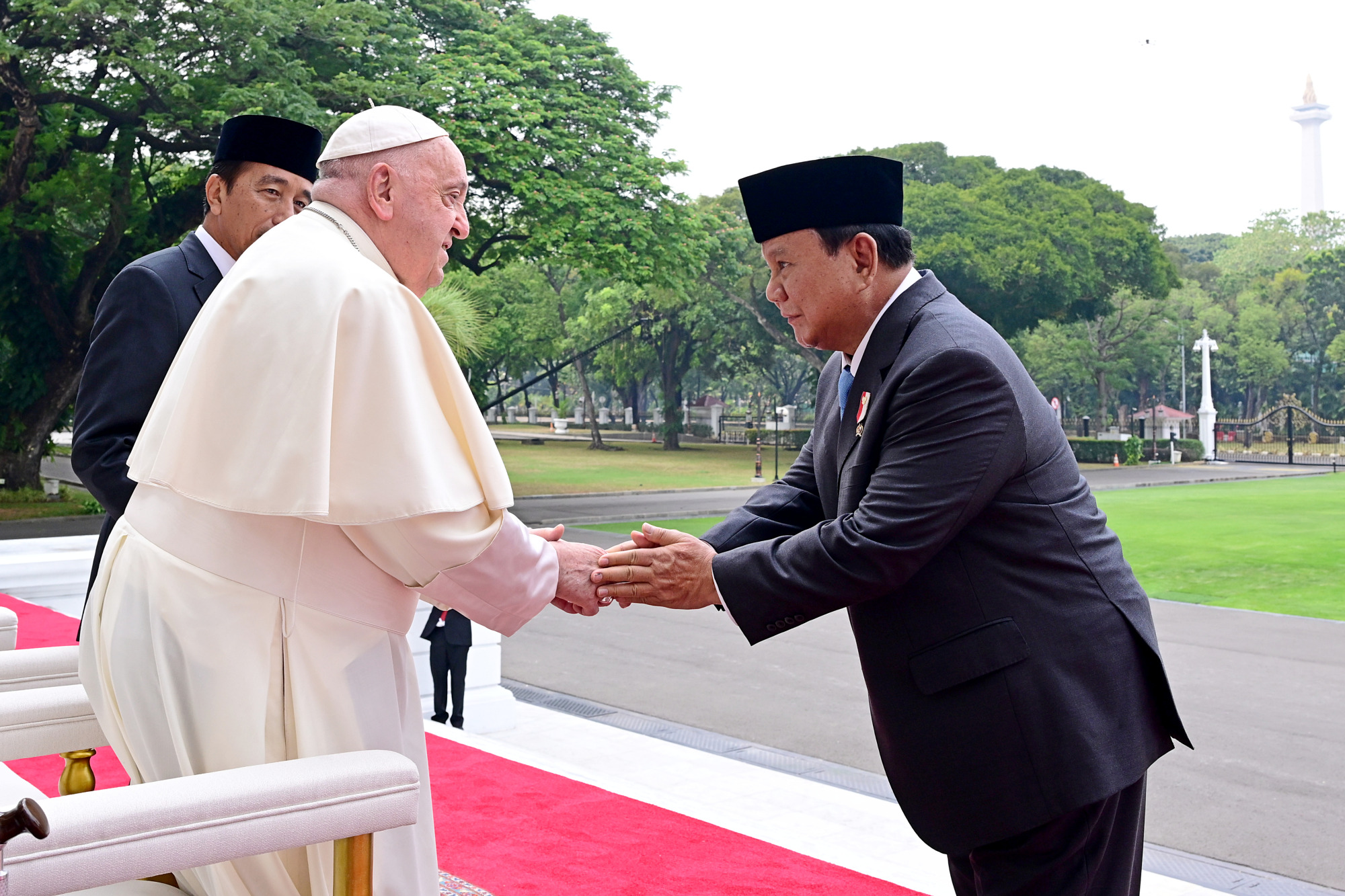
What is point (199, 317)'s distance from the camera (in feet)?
7.29

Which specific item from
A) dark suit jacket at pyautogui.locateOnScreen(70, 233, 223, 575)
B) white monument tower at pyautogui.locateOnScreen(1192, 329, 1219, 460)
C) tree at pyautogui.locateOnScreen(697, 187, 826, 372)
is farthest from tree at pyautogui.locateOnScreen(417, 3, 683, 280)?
white monument tower at pyautogui.locateOnScreen(1192, 329, 1219, 460)

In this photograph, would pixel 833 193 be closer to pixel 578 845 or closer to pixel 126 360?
pixel 126 360

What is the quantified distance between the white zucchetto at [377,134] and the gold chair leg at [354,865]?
1350mm

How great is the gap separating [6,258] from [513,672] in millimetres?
14437

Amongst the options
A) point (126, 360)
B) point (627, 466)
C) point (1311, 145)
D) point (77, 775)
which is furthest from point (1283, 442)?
point (1311, 145)

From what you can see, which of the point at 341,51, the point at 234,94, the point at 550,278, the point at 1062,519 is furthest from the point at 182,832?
the point at 550,278

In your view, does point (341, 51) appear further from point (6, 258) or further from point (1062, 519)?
point (1062, 519)

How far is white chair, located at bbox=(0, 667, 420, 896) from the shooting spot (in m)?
1.70

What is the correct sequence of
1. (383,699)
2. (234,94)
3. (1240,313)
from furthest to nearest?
1. (1240,313)
2. (234,94)
3. (383,699)

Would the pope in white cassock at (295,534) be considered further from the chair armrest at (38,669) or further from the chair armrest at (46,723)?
the chair armrest at (38,669)

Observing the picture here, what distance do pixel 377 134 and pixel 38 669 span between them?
5.18 feet

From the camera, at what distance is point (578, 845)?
12.9 ft

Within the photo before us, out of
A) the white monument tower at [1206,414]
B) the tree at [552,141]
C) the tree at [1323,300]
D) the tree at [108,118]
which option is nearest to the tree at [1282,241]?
the tree at [1323,300]

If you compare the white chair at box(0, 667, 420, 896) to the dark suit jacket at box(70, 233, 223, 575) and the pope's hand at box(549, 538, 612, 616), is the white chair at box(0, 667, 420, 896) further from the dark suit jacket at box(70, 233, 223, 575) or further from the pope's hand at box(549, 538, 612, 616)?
the dark suit jacket at box(70, 233, 223, 575)
